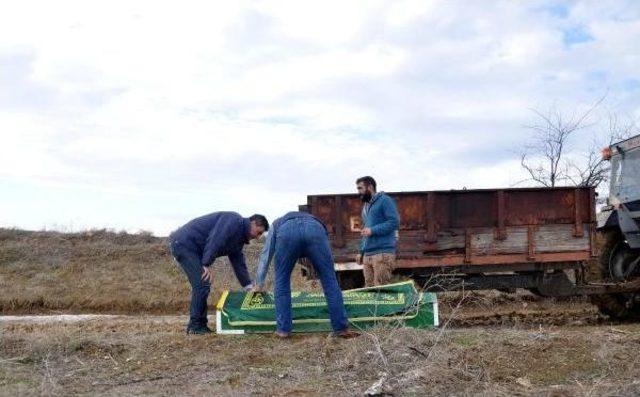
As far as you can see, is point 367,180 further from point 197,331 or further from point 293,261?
point 197,331

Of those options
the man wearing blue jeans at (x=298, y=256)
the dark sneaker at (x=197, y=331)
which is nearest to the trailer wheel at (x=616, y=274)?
the man wearing blue jeans at (x=298, y=256)

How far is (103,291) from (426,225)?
9737 millimetres

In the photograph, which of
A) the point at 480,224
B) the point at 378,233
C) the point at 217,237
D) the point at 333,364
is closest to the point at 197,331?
the point at 217,237

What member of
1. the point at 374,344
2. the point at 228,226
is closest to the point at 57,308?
the point at 228,226

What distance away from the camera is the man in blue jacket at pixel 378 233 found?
8.17 meters

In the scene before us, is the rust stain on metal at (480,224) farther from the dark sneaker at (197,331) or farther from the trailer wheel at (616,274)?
the dark sneaker at (197,331)

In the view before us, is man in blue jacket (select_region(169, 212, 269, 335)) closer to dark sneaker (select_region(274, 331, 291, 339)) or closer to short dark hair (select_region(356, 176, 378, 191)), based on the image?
dark sneaker (select_region(274, 331, 291, 339))

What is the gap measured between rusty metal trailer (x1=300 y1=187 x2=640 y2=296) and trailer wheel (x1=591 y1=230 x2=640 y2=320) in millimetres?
232

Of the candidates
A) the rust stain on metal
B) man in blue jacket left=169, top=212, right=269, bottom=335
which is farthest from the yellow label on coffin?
the rust stain on metal

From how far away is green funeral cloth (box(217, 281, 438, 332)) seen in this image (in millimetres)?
7281

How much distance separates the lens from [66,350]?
21.7 feet

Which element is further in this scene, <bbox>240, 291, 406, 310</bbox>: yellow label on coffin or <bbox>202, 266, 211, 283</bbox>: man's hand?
<bbox>240, 291, 406, 310</bbox>: yellow label on coffin

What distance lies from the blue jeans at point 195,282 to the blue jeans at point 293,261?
95cm

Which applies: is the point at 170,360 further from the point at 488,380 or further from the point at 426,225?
the point at 426,225
